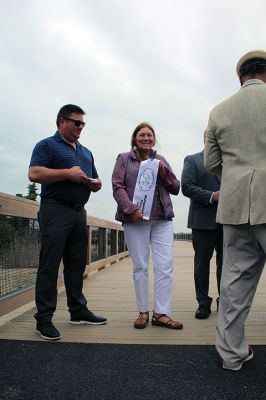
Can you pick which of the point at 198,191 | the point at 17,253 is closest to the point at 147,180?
the point at 198,191

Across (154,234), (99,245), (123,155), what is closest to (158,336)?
(154,234)

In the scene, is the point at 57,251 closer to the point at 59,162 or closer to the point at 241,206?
the point at 59,162

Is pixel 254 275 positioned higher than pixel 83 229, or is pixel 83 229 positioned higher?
pixel 83 229

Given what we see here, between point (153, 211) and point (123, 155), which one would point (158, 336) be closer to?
point (153, 211)

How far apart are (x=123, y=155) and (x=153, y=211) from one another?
51 centimetres

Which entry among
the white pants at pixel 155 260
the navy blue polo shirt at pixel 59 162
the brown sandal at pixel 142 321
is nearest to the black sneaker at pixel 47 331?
the brown sandal at pixel 142 321

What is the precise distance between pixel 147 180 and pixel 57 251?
0.84 meters

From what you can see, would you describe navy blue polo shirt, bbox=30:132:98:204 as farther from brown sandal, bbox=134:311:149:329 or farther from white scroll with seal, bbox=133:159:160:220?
brown sandal, bbox=134:311:149:329

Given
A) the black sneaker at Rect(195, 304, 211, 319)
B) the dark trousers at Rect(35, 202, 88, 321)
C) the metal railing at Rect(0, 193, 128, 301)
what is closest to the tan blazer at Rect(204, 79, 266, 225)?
the dark trousers at Rect(35, 202, 88, 321)

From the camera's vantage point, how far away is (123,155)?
3287 mm

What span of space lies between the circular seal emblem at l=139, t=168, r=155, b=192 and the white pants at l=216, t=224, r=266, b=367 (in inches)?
43.8

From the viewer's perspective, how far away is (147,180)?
3133 millimetres

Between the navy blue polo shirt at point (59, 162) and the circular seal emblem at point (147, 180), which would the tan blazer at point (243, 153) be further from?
the navy blue polo shirt at point (59, 162)

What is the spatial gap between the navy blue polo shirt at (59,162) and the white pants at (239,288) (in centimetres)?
127
